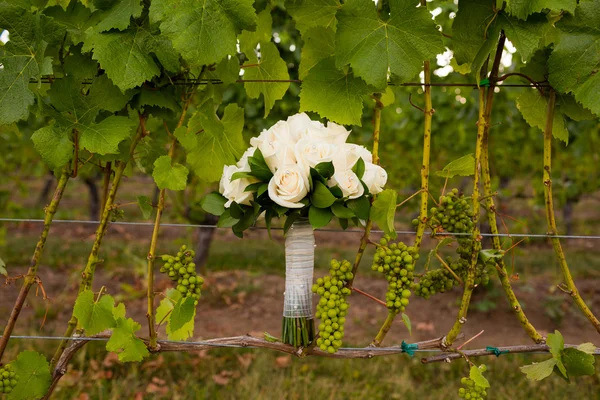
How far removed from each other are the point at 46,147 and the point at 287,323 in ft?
2.53

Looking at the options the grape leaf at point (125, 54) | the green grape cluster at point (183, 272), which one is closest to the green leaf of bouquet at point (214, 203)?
the green grape cluster at point (183, 272)

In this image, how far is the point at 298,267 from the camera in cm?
151

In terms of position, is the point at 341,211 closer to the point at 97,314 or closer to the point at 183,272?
the point at 183,272

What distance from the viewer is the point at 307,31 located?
159cm

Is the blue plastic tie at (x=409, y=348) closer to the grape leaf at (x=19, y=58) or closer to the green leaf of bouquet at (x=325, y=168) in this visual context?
the green leaf of bouquet at (x=325, y=168)

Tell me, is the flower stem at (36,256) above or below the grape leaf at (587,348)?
above

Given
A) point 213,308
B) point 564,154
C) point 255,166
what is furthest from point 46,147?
point 564,154

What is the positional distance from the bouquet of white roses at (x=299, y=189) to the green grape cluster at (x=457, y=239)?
0.65ft

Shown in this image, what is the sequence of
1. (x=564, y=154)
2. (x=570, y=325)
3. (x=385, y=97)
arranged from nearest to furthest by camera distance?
1. (x=385, y=97)
2. (x=570, y=325)
3. (x=564, y=154)

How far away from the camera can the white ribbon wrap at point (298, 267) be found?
150cm

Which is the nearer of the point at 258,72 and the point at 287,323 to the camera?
the point at 287,323

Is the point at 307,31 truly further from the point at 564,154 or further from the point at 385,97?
the point at 564,154

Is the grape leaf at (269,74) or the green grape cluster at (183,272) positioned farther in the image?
the grape leaf at (269,74)

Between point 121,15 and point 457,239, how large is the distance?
41.5 inches
